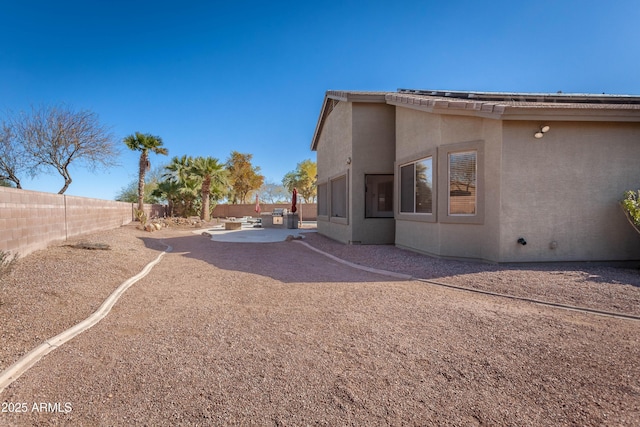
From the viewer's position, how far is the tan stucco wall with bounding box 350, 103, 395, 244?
37.2 feet

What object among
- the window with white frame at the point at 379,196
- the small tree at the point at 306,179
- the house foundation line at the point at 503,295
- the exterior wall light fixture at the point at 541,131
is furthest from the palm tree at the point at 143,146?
the small tree at the point at 306,179

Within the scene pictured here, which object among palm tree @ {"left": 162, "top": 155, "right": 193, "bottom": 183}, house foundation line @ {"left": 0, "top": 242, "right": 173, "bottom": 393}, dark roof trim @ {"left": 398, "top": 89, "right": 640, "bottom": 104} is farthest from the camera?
palm tree @ {"left": 162, "top": 155, "right": 193, "bottom": 183}

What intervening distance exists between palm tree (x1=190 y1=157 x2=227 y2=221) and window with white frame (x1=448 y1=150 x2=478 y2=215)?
21.7 m

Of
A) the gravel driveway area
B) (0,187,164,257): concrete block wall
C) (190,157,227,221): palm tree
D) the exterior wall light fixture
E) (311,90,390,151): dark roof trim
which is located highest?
(311,90,390,151): dark roof trim

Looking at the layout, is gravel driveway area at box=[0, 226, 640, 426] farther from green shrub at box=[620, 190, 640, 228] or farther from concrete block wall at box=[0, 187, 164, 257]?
green shrub at box=[620, 190, 640, 228]

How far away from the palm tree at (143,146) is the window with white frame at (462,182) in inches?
763

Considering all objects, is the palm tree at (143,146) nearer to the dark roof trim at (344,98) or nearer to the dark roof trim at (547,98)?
the dark roof trim at (344,98)

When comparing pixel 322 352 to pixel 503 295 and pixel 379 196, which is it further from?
pixel 379 196

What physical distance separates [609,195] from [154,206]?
2628 cm

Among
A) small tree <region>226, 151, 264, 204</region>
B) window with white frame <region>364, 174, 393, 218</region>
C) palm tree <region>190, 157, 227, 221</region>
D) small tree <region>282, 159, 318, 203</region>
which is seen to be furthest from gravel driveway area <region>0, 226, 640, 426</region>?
small tree <region>282, 159, 318, 203</region>

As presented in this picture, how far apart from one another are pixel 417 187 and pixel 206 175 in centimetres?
2083

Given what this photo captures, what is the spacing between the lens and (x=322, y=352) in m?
3.31

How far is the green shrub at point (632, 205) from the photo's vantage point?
6.70m

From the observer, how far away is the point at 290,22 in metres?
13.3
